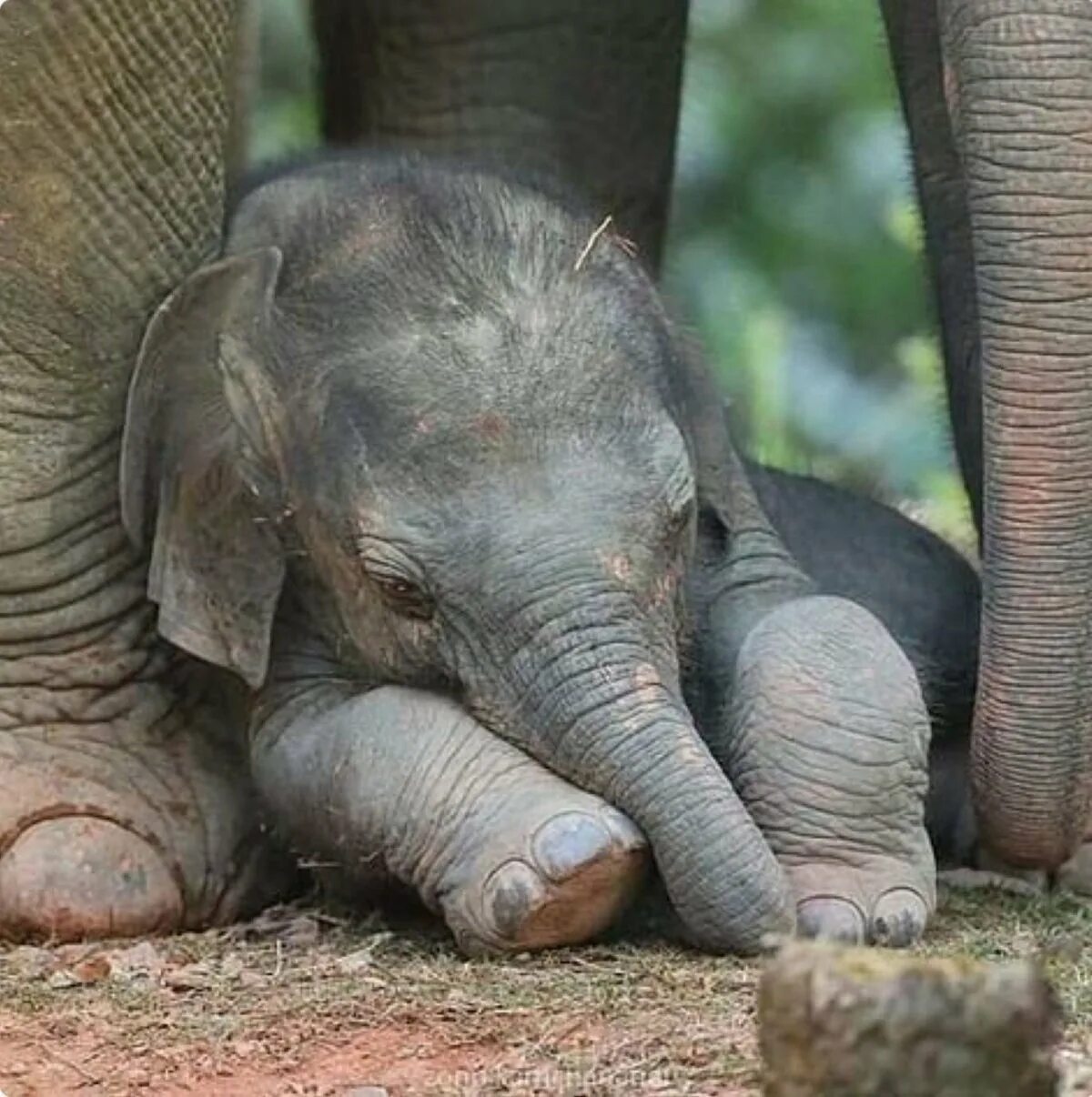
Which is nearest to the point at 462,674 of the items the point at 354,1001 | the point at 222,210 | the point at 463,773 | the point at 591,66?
the point at 463,773

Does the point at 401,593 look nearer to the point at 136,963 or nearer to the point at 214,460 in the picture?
the point at 214,460

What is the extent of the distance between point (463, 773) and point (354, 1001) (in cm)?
34

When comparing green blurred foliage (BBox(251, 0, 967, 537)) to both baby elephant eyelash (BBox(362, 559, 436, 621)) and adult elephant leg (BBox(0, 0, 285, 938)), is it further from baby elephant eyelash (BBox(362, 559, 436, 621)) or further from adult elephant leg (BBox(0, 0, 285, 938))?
baby elephant eyelash (BBox(362, 559, 436, 621))

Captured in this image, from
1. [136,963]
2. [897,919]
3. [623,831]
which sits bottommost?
[136,963]

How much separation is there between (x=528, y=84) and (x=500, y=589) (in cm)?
184

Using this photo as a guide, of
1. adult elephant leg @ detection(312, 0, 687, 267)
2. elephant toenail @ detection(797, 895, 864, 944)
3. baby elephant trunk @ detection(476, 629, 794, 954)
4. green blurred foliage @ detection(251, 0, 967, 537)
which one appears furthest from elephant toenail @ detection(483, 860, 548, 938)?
green blurred foliage @ detection(251, 0, 967, 537)

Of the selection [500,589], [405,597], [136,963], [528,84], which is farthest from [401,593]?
[528,84]

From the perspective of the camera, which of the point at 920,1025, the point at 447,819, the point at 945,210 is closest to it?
the point at 920,1025

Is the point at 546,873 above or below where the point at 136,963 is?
above

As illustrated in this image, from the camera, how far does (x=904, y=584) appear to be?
543cm

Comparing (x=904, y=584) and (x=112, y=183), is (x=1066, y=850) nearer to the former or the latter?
(x=904, y=584)

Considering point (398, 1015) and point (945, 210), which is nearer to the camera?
point (398, 1015)

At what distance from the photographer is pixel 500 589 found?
457 centimetres

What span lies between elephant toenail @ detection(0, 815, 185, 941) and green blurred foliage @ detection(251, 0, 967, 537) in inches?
202
